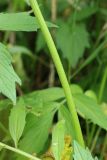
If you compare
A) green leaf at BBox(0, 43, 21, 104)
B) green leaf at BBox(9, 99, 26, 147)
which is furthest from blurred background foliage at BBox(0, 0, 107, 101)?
green leaf at BBox(0, 43, 21, 104)

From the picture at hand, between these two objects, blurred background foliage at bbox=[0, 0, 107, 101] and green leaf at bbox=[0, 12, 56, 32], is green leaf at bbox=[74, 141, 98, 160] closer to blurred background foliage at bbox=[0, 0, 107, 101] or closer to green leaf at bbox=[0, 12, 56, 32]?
green leaf at bbox=[0, 12, 56, 32]

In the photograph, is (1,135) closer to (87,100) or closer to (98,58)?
(87,100)

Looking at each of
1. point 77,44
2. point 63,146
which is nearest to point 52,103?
point 63,146

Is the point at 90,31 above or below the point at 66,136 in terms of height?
below

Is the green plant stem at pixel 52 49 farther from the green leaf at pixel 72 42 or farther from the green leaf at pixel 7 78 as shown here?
the green leaf at pixel 72 42

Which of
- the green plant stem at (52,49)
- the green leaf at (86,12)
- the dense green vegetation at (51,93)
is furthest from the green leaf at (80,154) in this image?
the green leaf at (86,12)

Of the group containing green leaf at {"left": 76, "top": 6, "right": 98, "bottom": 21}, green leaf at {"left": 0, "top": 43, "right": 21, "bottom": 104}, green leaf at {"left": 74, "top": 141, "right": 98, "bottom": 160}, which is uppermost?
green leaf at {"left": 0, "top": 43, "right": 21, "bottom": 104}
